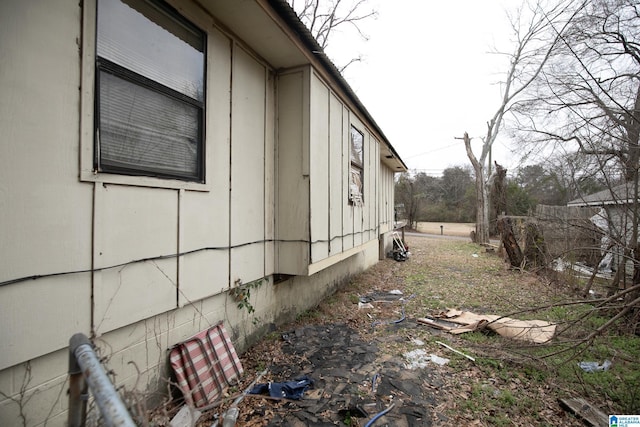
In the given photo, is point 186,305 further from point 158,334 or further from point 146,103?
point 146,103

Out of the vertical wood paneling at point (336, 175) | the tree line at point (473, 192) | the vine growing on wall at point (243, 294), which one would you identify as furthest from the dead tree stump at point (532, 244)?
the vine growing on wall at point (243, 294)

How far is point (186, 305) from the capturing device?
2.85 metres

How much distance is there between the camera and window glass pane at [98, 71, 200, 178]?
7.00 ft

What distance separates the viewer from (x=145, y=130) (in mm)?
2422

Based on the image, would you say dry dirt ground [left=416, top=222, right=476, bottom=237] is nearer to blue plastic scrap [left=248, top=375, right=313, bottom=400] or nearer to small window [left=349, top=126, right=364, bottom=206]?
small window [left=349, top=126, right=364, bottom=206]

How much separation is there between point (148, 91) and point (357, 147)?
448cm

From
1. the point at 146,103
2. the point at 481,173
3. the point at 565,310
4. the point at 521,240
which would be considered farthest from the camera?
the point at 481,173

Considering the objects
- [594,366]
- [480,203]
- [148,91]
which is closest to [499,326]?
[594,366]

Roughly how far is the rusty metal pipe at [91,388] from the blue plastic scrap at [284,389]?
215cm

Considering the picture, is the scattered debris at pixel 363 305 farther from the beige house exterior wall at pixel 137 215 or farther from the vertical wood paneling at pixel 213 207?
the vertical wood paneling at pixel 213 207

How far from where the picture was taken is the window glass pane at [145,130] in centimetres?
213

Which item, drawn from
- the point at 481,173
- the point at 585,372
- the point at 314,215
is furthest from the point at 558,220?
the point at 481,173

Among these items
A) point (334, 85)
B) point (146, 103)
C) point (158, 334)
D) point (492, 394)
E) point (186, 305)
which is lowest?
point (492, 394)

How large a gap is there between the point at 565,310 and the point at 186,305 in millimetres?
7249
